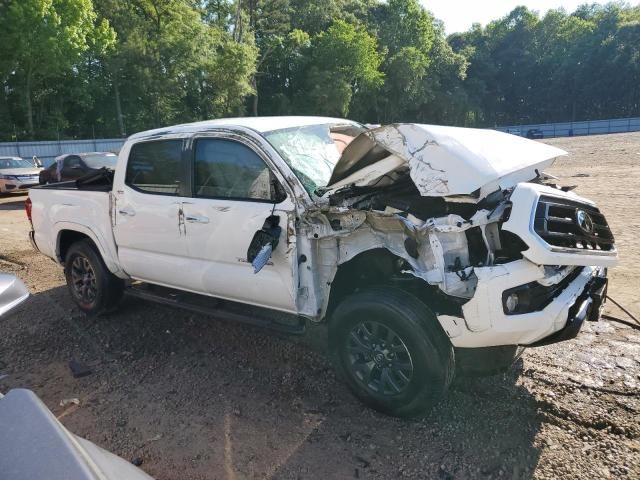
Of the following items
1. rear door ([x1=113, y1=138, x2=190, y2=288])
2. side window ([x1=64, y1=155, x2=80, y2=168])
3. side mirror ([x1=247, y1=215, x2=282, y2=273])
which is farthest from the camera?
side window ([x1=64, y1=155, x2=80, y2=168])

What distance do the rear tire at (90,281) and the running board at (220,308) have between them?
0.23 meters

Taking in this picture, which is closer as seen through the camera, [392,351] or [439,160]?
[439,160]

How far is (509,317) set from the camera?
2824mm

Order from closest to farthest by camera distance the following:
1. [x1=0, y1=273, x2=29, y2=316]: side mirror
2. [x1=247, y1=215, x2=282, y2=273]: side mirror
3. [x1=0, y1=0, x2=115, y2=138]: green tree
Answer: [x1=0, y1=273, x2=29, y2=316]: side mirror → [x1=247, y1=215, x2=282, y2=273]: side mirror → [x1=0, y1=0, x2=115, y2=138]: green tree

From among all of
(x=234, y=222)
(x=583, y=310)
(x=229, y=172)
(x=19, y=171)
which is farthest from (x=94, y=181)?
(x=19, y=171)

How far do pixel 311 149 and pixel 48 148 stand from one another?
31836 millimetres

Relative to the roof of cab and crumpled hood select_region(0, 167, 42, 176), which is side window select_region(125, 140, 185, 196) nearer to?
the roof of cab

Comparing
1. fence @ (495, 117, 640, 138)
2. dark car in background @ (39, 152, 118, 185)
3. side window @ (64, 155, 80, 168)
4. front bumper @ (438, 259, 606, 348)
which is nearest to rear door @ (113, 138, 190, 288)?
front bumper @ (438, 259, 606, 348)

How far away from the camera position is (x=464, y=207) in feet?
10.6

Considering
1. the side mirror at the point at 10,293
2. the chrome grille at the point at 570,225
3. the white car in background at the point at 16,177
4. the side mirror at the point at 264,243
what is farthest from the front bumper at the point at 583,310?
the white car in background at the point at 16,177

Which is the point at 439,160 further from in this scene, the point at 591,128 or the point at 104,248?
the point at 591,128

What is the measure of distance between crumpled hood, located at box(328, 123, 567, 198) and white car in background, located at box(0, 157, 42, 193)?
16359mm

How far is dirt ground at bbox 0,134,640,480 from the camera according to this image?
113 inches

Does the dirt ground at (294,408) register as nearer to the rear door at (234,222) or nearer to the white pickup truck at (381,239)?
the white pickup truck at (381,239)
